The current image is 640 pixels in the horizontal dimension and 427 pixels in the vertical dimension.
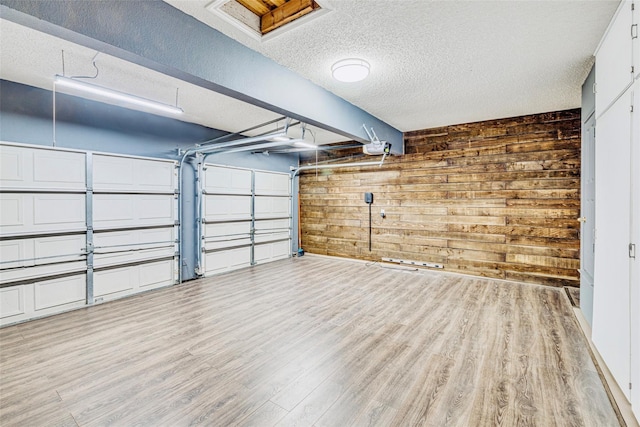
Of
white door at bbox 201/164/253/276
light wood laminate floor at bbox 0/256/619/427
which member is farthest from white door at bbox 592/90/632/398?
white door at bbox 201/164/253/276

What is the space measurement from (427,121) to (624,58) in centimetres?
325

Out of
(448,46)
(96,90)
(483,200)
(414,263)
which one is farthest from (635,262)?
(96,90)

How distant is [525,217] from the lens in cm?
495

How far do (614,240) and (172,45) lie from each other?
3641 mm

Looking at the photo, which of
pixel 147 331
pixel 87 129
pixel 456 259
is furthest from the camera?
pixel 456 259

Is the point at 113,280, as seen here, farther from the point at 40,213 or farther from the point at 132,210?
the point at 40,213

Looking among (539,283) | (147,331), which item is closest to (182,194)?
(147,331)

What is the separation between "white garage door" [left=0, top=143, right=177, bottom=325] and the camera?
3.46 m

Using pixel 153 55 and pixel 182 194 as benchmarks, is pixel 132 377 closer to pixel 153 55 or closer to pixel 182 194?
pixel 153 55

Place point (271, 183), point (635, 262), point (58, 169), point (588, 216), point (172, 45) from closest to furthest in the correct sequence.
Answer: point (635, 262) → point (172, 45) → point (588, 216) → point (58, 169) → point (271, 183)

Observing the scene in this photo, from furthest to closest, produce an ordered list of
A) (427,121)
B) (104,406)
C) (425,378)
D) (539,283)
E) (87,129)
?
(427,121) < (539,283) < (87,129) < (425,378) < (104,406)

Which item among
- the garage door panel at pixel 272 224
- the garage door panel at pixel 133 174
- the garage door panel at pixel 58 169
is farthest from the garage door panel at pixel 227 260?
the garage door panel at pixel 58 169

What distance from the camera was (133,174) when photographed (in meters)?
4.53

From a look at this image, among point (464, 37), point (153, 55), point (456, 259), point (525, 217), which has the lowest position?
point (456, 259)
